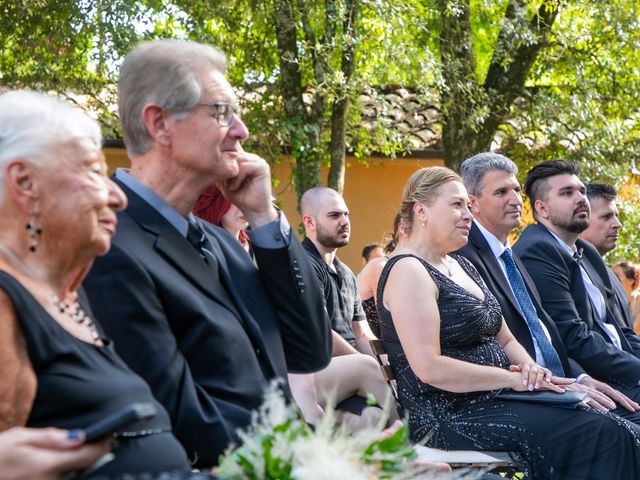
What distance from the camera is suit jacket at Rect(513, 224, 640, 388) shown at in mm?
6484

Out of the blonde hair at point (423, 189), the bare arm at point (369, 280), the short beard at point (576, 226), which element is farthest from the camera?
the bare arm at point (369, 280)

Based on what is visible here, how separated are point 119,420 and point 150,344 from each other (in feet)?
2.61

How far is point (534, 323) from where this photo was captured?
6.10m

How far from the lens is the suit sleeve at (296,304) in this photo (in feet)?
11.6

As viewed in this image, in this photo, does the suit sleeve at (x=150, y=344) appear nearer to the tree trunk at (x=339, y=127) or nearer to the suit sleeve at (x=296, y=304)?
the suit sleeve at (x=296, y=304)

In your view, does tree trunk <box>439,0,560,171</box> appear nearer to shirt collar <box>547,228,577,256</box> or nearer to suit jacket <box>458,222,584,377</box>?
shirt collar <box>547,228,577,256</box>

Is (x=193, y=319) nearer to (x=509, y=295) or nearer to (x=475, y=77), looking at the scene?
(x=509, y=295)

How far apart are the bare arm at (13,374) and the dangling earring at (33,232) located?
8.5 inches

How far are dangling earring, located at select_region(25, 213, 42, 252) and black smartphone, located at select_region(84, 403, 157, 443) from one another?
60 cm

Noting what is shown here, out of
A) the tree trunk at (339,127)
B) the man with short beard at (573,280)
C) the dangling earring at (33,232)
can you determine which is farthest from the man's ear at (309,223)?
the dangling earring at (33,232)

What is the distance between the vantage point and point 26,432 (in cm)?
228

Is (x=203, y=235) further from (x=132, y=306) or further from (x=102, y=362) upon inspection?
(x=102, y=362)

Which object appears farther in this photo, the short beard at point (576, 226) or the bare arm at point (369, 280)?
the bare arm at point (369, 280)

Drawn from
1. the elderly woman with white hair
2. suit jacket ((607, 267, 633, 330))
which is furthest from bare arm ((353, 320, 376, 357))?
the elderly woman with white hair
